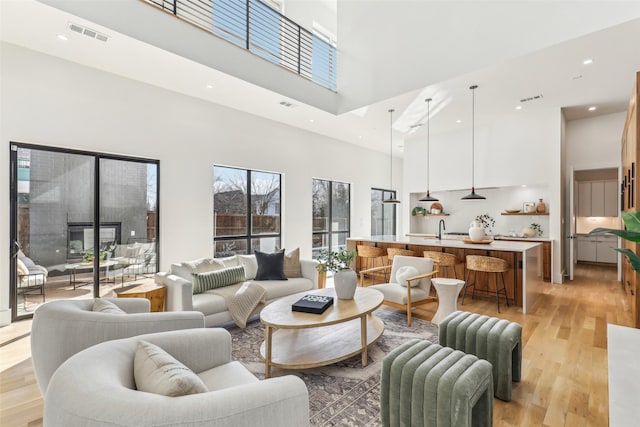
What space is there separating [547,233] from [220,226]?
6807mm

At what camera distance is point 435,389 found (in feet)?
5.67

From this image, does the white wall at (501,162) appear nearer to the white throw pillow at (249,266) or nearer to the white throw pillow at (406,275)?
the white throw pillow at (406,275)

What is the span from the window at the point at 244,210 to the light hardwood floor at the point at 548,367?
9.76 ft

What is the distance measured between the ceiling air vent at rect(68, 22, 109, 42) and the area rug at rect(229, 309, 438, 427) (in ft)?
12.0

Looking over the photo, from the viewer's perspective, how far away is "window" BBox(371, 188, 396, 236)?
9.45m

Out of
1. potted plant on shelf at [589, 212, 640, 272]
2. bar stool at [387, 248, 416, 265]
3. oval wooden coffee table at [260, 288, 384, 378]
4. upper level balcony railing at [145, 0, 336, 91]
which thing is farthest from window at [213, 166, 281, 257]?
potted plant on shelf at [589, 212, 640, 272]

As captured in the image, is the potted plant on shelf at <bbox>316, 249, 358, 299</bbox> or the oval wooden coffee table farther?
the potted plant on shelf at <bbox>316, 249, 358, 299</bbox>

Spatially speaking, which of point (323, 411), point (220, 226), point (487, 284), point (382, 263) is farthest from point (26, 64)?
point (487, 284)

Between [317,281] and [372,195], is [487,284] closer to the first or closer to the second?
[317,281]

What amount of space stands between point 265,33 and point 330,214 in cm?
427

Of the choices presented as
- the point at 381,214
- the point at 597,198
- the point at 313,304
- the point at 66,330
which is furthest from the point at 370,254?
the point at 597,198

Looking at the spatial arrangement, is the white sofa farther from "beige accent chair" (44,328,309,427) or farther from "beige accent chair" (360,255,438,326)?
"beige accent chair" (44,328,309,427)

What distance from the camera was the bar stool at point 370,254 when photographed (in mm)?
5730

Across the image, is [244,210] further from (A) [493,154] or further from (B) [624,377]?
(B) [624,377]
